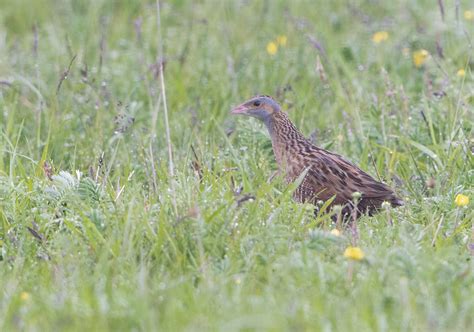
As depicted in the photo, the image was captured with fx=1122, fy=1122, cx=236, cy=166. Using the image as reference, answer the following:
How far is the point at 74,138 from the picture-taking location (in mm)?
6887

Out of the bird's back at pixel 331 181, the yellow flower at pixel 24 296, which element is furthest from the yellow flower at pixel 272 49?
the yellow flower at pixel 24 296

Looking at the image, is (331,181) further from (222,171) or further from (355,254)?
(355,254)

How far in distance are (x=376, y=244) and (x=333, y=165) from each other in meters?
1.09

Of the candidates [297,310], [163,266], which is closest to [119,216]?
[163,266]

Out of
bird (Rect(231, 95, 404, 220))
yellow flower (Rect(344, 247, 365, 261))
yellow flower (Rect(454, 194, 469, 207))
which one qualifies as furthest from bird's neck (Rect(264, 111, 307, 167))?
yellow flower (Rect(344, 247, 365, 261))

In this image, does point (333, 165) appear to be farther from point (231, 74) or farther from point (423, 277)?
point (231, 74)

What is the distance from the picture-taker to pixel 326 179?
Result: 579cm

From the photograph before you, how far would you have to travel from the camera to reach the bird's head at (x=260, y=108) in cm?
635

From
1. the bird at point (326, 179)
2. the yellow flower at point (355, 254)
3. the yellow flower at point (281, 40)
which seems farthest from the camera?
the yellow flower at point (281, 40)

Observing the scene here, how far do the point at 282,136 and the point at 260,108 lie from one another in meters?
0.28

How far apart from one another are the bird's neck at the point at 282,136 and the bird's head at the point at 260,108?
3cm

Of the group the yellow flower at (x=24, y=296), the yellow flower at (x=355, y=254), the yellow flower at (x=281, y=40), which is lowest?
the yellow flower at (x=281, y=40)

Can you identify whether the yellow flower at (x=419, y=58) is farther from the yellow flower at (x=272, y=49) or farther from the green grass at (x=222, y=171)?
the yellow flower at (x=272, y=49)

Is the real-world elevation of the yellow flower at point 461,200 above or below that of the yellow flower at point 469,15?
below
